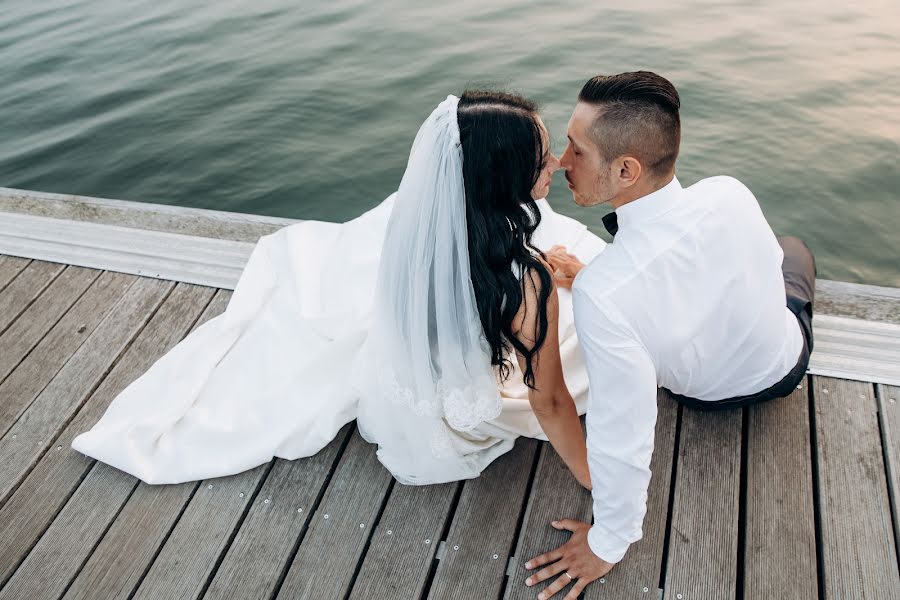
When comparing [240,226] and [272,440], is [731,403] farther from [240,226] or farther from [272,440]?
[240,226]

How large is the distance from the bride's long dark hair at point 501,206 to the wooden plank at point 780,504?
0.86 metres

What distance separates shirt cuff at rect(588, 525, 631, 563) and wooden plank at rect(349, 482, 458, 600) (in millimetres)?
507

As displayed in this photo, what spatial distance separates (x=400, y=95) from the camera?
238 inches

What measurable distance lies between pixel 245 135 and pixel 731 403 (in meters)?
4.63

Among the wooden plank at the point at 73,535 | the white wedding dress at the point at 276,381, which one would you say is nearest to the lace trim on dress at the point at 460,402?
the white wedding dress at the point at 276,381

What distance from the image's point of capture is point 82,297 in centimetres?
323

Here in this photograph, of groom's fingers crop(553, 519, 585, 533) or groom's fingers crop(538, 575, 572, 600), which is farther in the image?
groom's fingers crop(553, 519, 585, 533)

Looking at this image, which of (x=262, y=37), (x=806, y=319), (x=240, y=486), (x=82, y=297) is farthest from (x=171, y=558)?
(x=262, y=37)

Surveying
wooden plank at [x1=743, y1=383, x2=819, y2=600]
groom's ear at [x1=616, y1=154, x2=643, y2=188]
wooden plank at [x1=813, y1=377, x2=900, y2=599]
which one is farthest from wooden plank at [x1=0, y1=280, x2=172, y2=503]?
wooden plank at [x1=813, y1=377, x2=900, y2=599]

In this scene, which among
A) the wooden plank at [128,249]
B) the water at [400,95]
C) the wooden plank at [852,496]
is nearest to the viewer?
the wooden plank at [852,496]

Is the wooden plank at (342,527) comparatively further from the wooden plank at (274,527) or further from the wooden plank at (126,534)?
the wooden plank at (126,534)

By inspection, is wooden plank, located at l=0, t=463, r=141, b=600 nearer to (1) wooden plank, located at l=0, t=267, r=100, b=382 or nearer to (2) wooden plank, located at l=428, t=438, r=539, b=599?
(1) wooden plank, located at l=0, t=267, r=100, b=382

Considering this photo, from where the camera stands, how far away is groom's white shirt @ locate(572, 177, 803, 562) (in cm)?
180

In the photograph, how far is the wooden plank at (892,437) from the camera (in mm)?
2188
